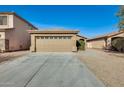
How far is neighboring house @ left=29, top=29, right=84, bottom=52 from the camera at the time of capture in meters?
24.4

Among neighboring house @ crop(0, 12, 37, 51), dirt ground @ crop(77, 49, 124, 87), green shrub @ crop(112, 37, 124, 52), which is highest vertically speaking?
neighboring house @ crop(0, 12, 37, 51)

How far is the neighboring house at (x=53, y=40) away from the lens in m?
24.4

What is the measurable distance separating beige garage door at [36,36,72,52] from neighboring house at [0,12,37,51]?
4.53 m

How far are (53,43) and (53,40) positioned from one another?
421mm

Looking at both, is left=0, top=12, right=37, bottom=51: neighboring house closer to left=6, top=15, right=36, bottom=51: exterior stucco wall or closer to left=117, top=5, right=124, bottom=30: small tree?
left=6, top=15, right=36, bottom=51: exterior stucco wall

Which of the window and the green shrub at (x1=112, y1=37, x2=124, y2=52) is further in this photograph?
the window

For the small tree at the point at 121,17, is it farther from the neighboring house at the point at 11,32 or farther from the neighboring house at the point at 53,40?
the neighboring house at the point at 11,32

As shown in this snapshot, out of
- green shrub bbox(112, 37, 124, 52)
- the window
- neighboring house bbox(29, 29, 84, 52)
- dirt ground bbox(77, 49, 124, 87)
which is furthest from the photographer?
the window

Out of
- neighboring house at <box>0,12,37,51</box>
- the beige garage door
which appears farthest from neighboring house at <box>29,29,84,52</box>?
neighboring house at <box>0,12,37,51</box>

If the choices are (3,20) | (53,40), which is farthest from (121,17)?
(3,20)

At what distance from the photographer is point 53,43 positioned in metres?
24.5

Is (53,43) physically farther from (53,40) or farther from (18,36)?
(18,36)

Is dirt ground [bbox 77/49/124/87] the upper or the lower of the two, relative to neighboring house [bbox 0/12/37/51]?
lower
